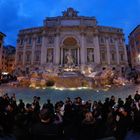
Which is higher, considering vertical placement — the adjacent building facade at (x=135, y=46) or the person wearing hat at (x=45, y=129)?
the adjacent building facade at (x=135, y=46)

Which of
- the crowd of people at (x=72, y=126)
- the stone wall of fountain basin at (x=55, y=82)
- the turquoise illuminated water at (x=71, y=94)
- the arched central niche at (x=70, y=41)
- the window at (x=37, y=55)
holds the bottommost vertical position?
the crowd of people at (x=72, y=126)

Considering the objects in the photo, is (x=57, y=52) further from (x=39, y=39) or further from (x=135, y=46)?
(x=135, y=46)

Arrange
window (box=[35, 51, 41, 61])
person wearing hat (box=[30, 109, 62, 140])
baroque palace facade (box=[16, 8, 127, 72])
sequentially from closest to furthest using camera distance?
person wearing hat (box=[30, 109, 62, 140])
baroque palace facade (box=[16, 8, 127, 72])
window (box=[35, 51, 41, 61])

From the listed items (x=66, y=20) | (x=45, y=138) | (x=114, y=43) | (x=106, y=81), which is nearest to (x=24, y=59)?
(x=66, y=20)

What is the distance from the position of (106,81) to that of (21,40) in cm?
2796

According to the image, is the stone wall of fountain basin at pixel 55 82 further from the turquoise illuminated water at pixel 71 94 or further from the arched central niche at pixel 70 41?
the arched central niche at pixel 70 41

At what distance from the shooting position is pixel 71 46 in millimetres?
46000

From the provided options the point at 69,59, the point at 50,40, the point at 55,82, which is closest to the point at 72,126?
the point at 55,82

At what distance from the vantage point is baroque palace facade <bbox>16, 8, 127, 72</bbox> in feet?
145

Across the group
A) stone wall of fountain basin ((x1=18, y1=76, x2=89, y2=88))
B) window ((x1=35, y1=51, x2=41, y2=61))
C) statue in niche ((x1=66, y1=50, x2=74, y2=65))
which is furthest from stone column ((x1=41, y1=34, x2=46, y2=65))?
stone wall of fountain basin ((x1=18, y1=76, x2=89, y2=88))

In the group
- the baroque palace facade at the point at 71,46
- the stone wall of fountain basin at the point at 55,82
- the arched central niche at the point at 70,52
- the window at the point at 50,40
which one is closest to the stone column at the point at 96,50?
the baroque palace facade at the point at 71,46

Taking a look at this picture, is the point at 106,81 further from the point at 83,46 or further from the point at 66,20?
the point at 66,20

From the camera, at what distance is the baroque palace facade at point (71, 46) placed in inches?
1742

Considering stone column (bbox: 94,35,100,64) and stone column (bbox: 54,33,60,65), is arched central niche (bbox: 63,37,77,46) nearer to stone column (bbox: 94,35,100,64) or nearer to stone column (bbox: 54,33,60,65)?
stone column (bbox: 54,33,60,65)
